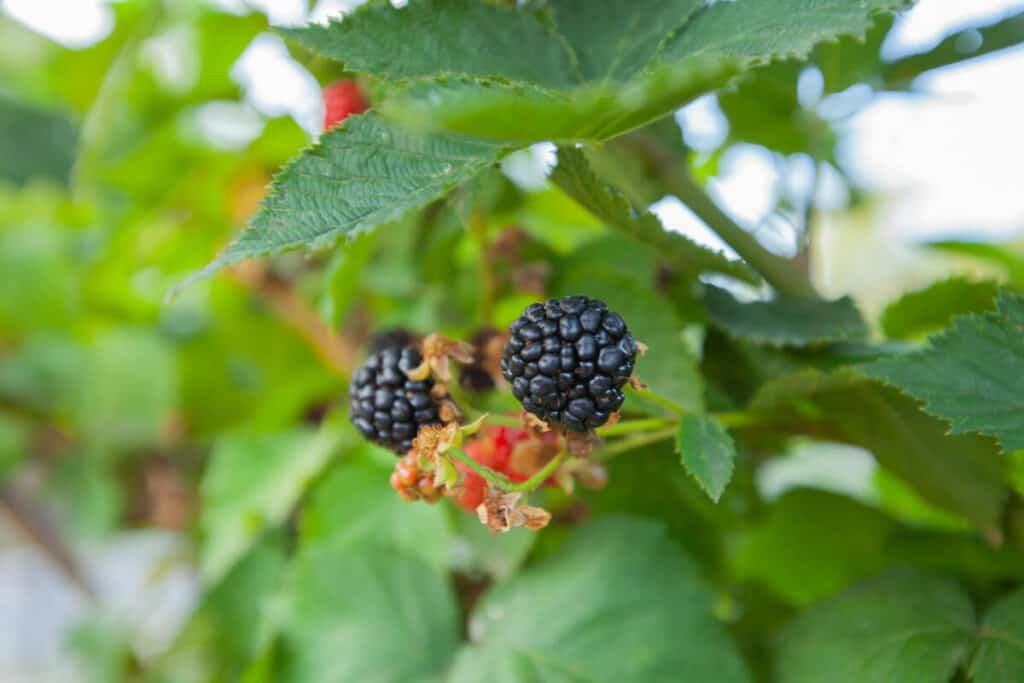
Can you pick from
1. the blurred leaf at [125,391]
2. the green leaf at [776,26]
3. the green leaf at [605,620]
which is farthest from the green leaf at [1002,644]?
the blurred leaf at [125,391]

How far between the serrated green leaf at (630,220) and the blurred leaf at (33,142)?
1190 mm

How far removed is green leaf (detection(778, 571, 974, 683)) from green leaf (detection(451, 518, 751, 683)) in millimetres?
48

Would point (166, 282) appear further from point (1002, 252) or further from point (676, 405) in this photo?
point (1002, 252)

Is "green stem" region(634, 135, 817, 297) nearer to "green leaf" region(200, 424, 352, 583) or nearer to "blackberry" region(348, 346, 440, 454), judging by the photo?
"blackberry" region(348, 346, 440, 454)

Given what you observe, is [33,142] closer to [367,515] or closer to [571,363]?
[367,515]

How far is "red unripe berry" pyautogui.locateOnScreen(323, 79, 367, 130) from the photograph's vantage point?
1.72ft

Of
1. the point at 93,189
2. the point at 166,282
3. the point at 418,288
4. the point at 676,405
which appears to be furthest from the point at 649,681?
the point at 93,189

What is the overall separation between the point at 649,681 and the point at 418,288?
1.42 ft

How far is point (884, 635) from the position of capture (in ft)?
1.59

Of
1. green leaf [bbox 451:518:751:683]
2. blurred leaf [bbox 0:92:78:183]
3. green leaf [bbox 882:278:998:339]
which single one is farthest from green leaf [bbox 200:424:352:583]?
blurred leaf [bbox 0:92:78:183]

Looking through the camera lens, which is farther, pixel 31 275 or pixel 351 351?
pixel 31 275

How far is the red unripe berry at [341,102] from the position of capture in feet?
1.72

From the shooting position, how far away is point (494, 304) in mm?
673

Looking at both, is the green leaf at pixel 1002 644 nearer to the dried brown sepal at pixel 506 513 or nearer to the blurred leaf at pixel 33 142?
the dried brown sepal at pixel 506 513
